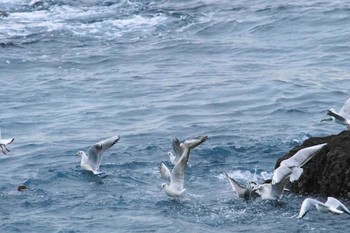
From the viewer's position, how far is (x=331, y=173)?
13.6m

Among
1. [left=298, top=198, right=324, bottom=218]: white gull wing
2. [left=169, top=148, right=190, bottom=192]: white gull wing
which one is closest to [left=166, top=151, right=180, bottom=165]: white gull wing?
[left=169, top=148, right=190, bottom=192]: white gull wing

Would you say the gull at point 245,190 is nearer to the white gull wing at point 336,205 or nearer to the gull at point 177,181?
the gull at point 177,181

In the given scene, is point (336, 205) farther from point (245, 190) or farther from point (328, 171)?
A: point (245, 190)

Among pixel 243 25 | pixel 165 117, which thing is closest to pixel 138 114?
pixel 165 117

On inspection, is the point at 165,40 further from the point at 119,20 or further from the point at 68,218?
the point at 68,218

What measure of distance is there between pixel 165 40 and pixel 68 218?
15491mm

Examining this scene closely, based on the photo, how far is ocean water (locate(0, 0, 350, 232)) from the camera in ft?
47.8

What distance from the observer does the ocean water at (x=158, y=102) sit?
47.8 feet

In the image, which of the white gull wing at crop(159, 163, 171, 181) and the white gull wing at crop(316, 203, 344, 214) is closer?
the white gull wing at crop(316, 203, 344, 214)

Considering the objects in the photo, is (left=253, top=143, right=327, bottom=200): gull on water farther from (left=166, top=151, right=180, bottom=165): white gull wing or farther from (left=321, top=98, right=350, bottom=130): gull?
(left=166, top=151, right=180, bottom=165): white gull wing

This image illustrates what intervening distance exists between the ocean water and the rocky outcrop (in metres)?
0.27

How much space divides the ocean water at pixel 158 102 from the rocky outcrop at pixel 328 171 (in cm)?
27

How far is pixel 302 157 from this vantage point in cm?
1332

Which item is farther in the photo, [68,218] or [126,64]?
[126,64]
